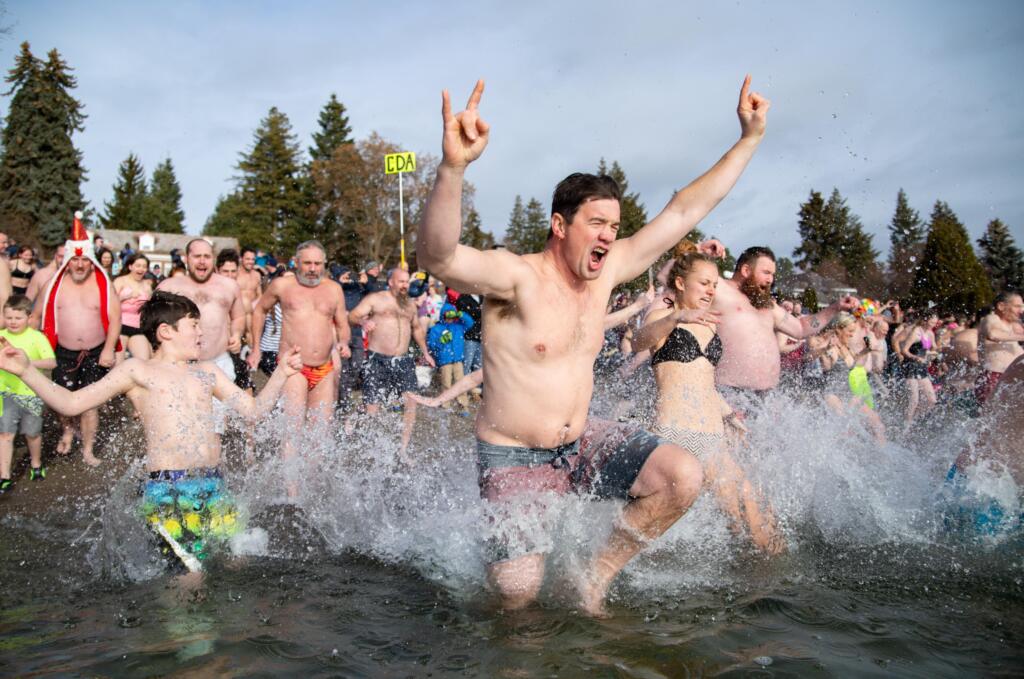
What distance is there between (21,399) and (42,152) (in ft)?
153

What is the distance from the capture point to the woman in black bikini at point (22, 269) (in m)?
9.59

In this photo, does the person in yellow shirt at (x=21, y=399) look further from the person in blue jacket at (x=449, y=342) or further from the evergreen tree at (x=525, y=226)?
the evergreen tree at (x=525, y=226)

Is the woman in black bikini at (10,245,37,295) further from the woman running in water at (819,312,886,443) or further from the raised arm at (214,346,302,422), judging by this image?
the woman running in water at (819,312,886,443)

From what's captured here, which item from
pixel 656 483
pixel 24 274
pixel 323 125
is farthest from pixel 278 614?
pixel 323 125

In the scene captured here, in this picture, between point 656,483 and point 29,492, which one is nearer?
point 656,483

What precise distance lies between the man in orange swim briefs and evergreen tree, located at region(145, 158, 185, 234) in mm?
75661

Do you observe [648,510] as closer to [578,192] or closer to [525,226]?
[578,192]

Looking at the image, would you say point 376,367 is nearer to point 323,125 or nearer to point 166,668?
point 166,668

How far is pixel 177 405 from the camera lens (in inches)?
159

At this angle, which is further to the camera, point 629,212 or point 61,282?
point 629,212

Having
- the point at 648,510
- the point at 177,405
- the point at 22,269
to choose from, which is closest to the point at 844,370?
the point at 648,510

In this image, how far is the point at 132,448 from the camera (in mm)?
7547

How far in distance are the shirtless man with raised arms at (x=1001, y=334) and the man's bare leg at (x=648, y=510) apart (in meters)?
6.19

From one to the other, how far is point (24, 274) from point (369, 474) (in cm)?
681
